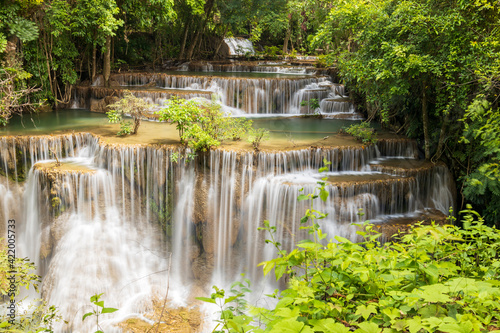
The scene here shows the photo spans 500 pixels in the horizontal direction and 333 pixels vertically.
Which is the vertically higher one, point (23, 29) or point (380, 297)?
point (23, 29)

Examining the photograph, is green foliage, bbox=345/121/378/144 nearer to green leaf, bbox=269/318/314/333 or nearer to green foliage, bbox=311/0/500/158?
green foliage, bbox=311/0/500/158

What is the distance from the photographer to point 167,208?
9047 millimetres

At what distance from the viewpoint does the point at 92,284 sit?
28.1 ft

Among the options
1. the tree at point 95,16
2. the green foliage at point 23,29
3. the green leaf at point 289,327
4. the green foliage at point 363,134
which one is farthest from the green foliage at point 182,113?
the green leaf at point 289,327

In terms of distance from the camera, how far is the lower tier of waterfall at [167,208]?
27.8 ft

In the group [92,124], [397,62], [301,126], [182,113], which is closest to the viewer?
[397,62]

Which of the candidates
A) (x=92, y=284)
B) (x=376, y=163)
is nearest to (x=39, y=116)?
(x=92, y=284)

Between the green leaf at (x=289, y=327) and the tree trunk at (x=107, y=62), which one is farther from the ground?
the tree trunk at (x=107, y=62)

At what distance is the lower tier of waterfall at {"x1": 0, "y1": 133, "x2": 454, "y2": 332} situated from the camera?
848 centimetres

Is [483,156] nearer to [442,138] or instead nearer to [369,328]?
[442,138]

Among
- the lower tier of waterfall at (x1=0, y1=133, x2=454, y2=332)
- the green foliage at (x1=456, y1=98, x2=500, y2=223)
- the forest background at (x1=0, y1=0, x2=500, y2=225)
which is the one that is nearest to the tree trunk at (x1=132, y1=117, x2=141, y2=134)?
the lower tier of waterfall at (x1=0, y1=133, x2=454, y2=332)

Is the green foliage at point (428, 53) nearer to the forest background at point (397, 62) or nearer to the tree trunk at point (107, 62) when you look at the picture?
the forest background at point (397, 62)

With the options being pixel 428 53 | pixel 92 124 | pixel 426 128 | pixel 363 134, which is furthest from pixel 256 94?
pixel 428 53

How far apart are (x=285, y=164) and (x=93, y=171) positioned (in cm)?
445
